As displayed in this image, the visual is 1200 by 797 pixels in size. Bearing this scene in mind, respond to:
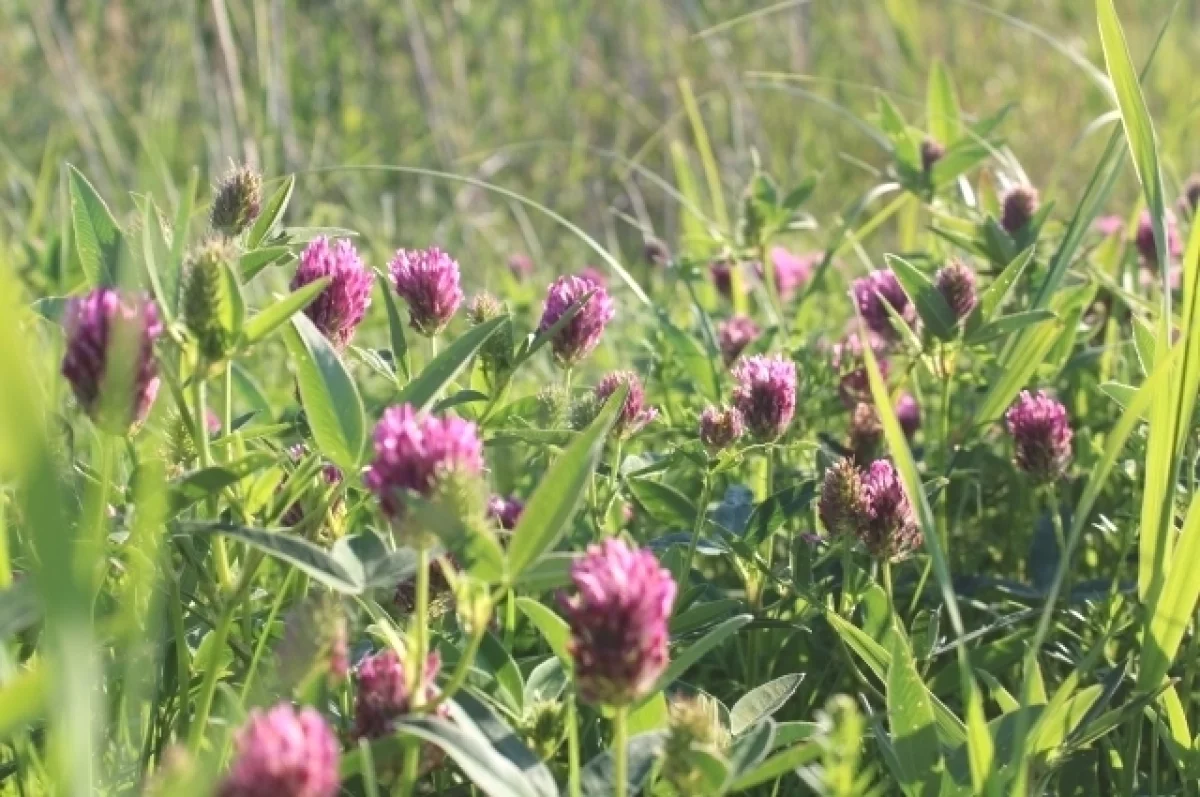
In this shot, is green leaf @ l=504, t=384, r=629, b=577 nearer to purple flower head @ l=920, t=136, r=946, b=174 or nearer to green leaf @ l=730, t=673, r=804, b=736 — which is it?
green leaf @ l=730, t=673, r=804, b=736

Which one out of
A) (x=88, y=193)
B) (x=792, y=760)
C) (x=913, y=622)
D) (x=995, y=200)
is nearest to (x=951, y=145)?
(x=995, y=200)

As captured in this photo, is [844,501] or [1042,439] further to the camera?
[1042,439]

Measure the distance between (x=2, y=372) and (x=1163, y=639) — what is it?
0.70 m

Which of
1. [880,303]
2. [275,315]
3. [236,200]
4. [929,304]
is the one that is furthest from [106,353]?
[880,303]

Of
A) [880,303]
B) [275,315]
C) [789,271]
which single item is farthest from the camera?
[789,271]

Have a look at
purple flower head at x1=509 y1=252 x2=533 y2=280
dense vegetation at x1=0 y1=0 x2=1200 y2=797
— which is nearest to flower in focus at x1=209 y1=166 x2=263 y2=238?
dense vegetation at x1=0 y1=0 x2=1200 y2=797

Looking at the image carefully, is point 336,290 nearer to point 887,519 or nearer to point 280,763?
point 887,519

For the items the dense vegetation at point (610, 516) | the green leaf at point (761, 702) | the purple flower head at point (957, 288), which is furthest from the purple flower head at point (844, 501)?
the purple flower head at point (957, 288)

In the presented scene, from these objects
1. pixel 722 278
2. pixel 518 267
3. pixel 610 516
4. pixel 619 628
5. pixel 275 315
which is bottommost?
pixel 518 267

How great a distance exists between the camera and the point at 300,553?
79cm

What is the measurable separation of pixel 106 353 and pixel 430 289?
13.9 inches

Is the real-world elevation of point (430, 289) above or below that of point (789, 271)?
above

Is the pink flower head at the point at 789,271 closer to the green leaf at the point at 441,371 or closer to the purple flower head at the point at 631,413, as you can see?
the purple flower head at the point at 631,413

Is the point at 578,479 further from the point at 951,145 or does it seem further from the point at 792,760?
the point at 951,145
